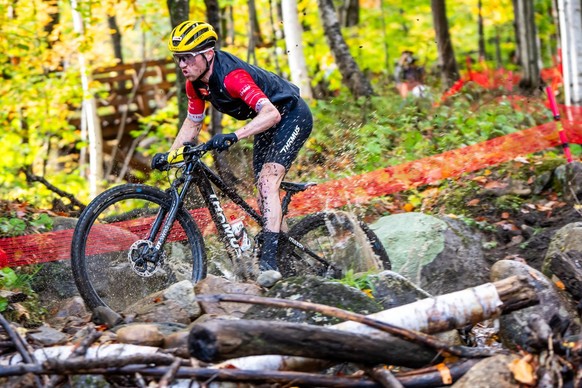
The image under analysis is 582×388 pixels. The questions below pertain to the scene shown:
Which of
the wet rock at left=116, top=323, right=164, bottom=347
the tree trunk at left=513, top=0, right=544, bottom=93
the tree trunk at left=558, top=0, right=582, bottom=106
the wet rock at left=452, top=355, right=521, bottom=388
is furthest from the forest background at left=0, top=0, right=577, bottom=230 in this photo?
the wet rock at left=452, top=355, right=521, bottom=388

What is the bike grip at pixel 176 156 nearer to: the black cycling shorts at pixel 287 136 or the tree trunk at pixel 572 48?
the black cycling shorts at pixel 287 136

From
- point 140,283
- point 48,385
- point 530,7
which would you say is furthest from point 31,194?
point 530,7

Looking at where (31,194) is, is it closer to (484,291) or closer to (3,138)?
(3,138)

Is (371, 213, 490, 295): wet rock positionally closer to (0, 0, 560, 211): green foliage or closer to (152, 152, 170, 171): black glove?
(0, 0, 560, 211): green foliage

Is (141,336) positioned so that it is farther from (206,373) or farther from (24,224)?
(24,224)

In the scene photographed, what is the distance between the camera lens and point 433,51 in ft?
80.6

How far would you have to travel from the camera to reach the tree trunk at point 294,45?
13703 millimetres

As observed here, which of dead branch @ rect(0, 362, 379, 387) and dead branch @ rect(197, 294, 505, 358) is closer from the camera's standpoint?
dead branch @ rect(0, 362, 379, 387)

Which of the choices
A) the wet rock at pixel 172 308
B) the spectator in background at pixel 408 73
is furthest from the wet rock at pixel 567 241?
the spectator in background at pixel 408 73

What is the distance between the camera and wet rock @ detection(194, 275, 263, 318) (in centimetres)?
526

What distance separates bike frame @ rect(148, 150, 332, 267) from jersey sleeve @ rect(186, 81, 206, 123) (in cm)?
56

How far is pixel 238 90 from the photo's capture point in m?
5.79

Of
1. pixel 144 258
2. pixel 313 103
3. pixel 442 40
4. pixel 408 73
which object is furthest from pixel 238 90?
pixel 408 73

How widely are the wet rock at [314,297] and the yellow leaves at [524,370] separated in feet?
3.47
